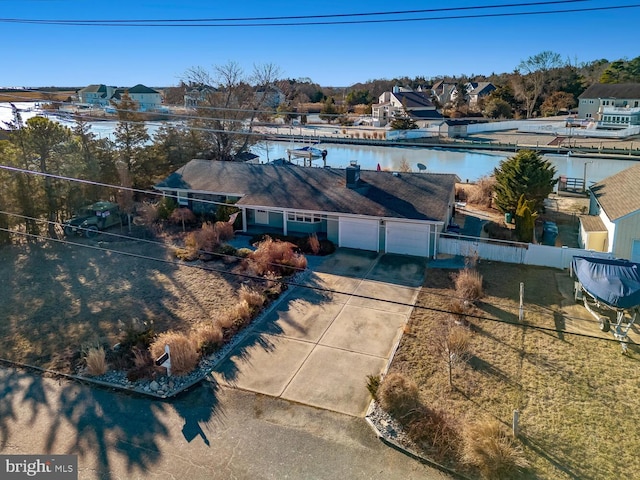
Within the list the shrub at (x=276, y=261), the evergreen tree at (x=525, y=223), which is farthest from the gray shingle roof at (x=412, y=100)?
the shrub at (x=276, y=261)

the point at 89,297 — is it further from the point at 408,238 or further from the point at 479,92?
the point at 479,92

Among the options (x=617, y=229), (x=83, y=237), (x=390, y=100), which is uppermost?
(x=390, y=100)

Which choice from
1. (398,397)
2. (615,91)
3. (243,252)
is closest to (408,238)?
(243,252)

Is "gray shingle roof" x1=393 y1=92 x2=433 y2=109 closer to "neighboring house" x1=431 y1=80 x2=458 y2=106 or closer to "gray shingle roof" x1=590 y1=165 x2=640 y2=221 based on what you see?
"neighboring house" x1=431 y1=80 x2=458 y2=106

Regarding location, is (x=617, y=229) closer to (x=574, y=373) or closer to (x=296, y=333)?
(x=574, y=373)

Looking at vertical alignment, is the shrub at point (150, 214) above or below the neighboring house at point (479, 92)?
below

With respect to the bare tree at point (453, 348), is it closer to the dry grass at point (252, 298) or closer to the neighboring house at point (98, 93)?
the dry grass at point (252, 298)

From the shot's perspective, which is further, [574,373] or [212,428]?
[574,373]

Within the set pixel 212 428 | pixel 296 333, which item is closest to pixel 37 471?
pixel 212 428
